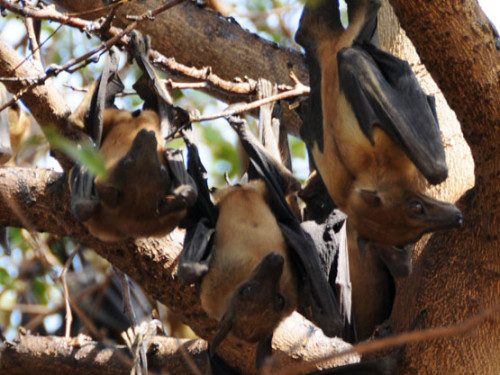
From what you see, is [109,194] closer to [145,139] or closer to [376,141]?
[145,139]

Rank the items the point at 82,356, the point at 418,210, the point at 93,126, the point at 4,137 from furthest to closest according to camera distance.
Result: the point at 4,137 < the point at 82,356 < the point at 93,126 < the point at 418,210

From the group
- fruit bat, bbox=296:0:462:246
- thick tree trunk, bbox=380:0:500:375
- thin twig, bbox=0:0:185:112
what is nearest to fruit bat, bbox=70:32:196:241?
thin twig, bbox=0:0:185:112

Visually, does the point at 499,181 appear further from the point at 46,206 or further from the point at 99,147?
the point at 46,206

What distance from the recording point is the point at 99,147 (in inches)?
152

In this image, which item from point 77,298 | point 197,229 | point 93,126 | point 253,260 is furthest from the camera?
point 77,298

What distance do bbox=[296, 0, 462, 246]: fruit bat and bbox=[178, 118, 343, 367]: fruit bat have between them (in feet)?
1.31

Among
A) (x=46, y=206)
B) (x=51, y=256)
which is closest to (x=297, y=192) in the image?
(x=46, y=206)

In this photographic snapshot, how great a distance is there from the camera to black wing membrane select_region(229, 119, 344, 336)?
3.77 meters

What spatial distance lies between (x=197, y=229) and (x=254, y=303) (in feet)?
1.77

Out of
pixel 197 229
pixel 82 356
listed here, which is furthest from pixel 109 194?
pixel 82 356

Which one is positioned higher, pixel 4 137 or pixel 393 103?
pixel 393 103

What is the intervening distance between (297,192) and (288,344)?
2.81 feet

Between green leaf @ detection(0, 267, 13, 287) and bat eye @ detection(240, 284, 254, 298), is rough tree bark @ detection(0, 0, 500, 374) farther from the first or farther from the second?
green leaf @ detection(0, 267, 13, 287)

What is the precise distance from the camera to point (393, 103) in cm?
346
